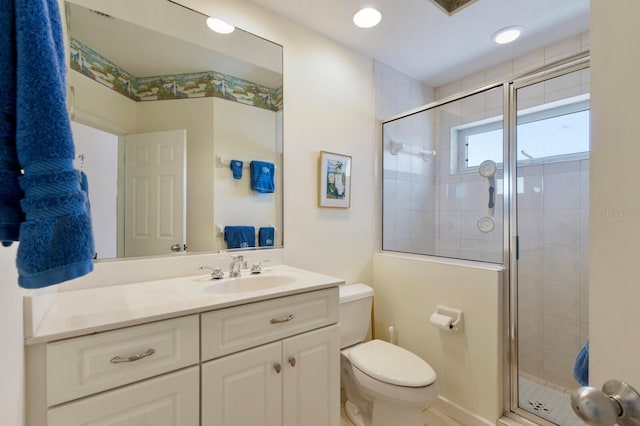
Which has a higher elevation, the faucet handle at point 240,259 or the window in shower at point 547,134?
the window in shower at point 547,134

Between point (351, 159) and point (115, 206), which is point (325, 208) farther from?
point (115, 206)

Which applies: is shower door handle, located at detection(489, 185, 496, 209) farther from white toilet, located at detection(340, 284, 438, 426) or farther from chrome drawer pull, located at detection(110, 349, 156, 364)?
chrome drawer pull, located at detection(110, 349, 156, 364)

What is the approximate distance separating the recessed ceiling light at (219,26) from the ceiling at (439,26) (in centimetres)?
23

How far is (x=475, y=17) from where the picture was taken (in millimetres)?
1785

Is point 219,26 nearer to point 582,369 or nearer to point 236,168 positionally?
point 236,168

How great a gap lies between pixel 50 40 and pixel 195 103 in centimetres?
122

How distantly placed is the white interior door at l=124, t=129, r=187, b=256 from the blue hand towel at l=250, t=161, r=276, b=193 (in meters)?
0.38

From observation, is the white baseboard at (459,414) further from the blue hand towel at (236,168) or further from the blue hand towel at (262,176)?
the blue hand towel at (236,168)

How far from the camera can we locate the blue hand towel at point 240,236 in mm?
1628

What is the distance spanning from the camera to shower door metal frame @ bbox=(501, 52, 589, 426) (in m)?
1.55

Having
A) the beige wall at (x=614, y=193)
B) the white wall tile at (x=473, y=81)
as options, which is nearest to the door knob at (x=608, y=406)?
the beige wall at (x=614, y=193)

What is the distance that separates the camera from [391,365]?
152 centimetres

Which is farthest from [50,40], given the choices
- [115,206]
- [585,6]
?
[585,6]

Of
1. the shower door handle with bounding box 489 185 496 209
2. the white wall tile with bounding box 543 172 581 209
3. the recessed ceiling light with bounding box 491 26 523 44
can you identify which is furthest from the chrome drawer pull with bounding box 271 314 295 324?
the recessed ceiling light with bounding box 491 26 523 44
